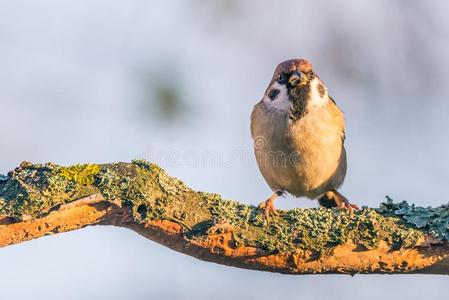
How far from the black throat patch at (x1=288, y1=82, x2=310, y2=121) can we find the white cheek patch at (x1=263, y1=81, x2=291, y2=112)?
0.11 ft

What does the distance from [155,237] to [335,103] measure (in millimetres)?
2635

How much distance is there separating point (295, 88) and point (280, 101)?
0.15 m

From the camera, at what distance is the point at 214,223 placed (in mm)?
3602

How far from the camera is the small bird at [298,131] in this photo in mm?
5363

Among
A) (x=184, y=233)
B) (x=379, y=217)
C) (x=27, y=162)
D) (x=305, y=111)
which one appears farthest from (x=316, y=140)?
(x=27, y=162)

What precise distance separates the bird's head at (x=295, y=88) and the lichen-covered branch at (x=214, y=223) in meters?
1.58

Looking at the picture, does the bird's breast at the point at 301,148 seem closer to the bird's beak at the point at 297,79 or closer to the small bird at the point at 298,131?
the small bird at the point at 298,131

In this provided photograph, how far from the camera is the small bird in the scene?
17.6 feet

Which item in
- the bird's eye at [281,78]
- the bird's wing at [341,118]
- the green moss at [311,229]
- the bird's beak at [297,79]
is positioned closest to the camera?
the green moss at [311,229]

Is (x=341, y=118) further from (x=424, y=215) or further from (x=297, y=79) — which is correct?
(x=424, y=215)

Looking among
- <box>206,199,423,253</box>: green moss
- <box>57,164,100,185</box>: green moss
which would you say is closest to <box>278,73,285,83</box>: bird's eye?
<box>206,199,423,253</box>: green moss

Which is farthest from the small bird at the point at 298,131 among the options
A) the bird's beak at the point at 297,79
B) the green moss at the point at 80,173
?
the green moss at the point at 80,173

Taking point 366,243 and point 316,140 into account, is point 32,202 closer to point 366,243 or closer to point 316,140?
point 366,243

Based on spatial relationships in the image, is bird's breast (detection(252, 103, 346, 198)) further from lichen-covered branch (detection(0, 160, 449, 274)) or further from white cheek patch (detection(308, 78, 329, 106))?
lichen-covered branch (detection(0, 160, 449, 274))
